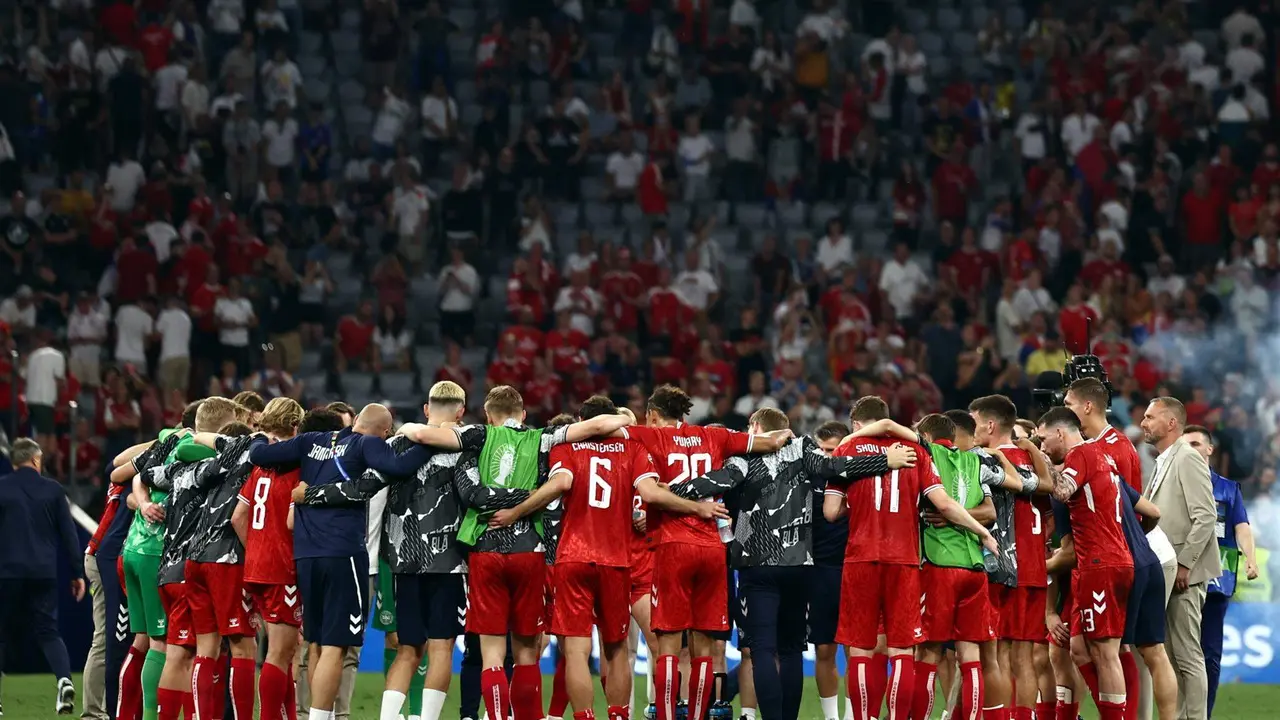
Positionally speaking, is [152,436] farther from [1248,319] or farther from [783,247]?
[1248,319]

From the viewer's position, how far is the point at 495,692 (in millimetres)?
11820

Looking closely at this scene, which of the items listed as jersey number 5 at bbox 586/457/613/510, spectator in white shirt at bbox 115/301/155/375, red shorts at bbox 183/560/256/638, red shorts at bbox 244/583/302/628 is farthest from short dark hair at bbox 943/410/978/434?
spectator in white shirt at bbox 115/301/155/375

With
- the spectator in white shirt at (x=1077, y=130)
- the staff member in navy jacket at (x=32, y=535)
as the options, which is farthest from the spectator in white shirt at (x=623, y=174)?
the staff member in navy jacket at (x=32, y=535)

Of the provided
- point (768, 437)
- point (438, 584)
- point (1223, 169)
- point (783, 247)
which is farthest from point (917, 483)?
point (1223, 169)

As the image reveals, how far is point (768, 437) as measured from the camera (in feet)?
42.4

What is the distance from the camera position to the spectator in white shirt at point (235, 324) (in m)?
24.2

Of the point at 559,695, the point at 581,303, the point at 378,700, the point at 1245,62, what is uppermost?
the point at 1245,62

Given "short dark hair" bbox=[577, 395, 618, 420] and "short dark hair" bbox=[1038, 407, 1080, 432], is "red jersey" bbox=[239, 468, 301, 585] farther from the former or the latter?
"short dark hair" bbox=[1038, 407, 1080, 432]

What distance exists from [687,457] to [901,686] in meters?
2.14

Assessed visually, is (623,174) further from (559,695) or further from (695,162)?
(559,695)

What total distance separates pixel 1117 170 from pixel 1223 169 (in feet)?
5.07

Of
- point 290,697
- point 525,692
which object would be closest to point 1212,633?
point 525,692

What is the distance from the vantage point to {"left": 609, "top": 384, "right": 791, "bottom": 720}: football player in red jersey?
1282 cm

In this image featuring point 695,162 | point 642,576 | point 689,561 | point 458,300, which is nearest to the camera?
point 689,561
